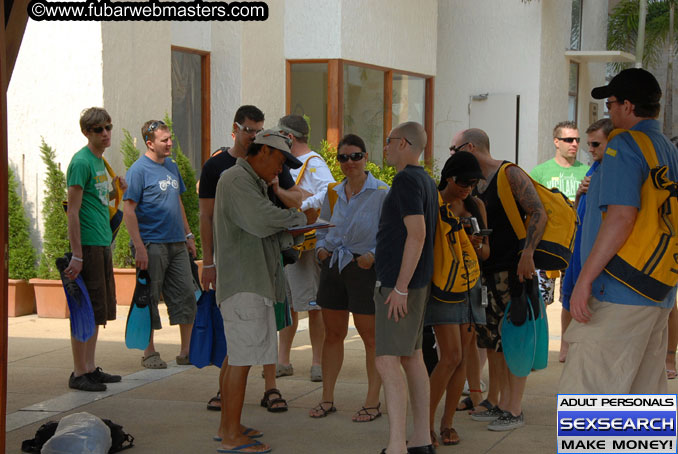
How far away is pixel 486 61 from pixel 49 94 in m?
11.6

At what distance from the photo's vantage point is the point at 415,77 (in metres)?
17.8

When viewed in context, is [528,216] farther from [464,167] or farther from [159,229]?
[159,229]

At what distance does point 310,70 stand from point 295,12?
96 centimetres

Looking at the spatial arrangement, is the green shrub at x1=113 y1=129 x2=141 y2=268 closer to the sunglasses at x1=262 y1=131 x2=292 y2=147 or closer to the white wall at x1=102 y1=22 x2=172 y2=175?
the white wall at x1=102 y1=22 x2=172 y2=175

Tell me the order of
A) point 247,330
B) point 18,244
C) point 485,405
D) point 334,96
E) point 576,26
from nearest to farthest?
point 247,330 < point 485,405 < point 18,244 < point 334,96 < point 576,26

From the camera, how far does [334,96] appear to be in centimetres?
1497

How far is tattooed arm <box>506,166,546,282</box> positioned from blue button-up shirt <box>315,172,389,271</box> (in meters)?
0.94

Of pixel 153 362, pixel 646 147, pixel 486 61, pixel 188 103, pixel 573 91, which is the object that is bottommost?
pixel 153 362

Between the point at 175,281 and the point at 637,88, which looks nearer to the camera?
the point at 637,88

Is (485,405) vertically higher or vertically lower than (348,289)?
lower

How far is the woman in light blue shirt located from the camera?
6.30 m

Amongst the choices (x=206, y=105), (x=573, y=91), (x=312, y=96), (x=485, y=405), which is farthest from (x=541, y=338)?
(x=573, y=91)

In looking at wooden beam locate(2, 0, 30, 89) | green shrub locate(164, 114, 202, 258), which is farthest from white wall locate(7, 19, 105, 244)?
wooden beam locate(2, 0, 30, 89)

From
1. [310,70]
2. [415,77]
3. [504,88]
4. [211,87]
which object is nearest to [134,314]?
[211,87]
